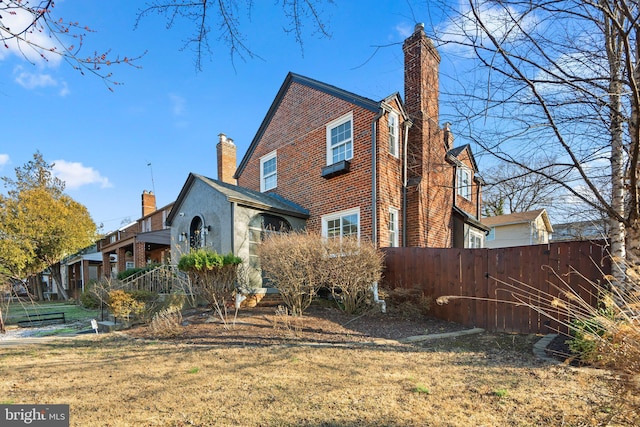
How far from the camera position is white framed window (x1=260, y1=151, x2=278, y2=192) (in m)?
14.3

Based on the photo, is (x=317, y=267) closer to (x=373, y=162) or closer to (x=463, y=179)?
(x=373, y=162)

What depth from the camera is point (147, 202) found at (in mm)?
30797

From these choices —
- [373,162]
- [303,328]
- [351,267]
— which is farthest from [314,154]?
[303,328]

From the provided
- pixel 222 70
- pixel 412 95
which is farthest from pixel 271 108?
pixel 222 70

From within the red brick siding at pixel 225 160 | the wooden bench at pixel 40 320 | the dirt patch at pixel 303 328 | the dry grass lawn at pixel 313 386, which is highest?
the red brick siding at pixel 225 160

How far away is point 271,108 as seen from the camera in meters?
14.7

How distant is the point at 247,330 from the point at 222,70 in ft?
17.4

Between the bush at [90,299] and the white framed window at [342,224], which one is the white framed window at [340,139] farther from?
the bush at [90,299]

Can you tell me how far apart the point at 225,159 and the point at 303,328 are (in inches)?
565

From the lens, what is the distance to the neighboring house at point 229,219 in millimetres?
10508

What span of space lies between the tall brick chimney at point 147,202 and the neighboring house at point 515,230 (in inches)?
1116

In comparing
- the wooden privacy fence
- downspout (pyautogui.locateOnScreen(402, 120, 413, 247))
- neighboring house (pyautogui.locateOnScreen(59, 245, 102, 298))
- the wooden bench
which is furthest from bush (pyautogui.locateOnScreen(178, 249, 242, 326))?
neighboring house (pyautogui.locateOnScreen(59, 245, 102, 298))

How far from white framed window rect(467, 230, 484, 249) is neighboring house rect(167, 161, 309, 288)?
26.6 feet

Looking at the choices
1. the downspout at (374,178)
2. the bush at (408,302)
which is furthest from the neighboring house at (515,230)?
the bush at (408,302)
